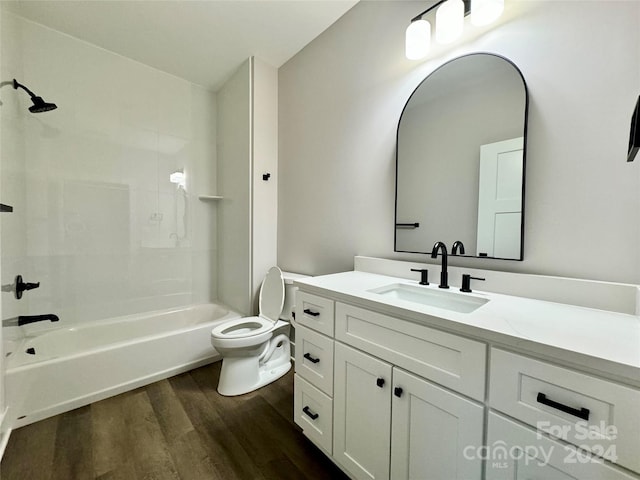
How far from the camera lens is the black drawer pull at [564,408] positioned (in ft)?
1.89

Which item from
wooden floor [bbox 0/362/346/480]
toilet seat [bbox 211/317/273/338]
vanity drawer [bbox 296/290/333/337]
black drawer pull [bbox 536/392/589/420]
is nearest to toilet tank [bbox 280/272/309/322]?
toilet seat [bbox 211/317/273/338]

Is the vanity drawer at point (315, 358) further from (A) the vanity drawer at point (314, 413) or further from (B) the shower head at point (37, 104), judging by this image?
(B) the shower head at point (37, 104)

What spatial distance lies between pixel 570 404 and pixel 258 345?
64.6 inches

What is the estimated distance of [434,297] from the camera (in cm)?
123

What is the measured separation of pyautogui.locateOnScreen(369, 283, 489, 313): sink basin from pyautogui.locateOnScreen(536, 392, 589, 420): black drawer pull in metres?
0.46

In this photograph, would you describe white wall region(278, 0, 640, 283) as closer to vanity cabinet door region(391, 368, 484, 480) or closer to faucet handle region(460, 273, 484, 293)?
faucet handle region(460, 273, 484, 293)

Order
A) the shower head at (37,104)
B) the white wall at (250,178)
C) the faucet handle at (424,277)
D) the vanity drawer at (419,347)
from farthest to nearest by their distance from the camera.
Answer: the white wall at (250,178) → the shower head at (37,104) → the faucet handle at (424,277) → the vanity drawer at (419,347)

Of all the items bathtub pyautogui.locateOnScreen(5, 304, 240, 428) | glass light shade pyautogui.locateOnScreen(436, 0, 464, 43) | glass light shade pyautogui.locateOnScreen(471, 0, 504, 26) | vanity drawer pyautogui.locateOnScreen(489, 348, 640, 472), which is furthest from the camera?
bathtub pyautogui.locateOnScreen(5, 304, 240, 428)

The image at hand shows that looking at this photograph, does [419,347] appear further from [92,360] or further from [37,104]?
[37,104]

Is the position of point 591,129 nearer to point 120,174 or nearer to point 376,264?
point 376,264

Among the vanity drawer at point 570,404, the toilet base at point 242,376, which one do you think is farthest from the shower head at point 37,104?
the vanity drawer at point 570,404

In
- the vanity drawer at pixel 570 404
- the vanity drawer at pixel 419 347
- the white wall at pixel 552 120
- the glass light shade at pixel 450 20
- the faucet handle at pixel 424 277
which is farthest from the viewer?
the faucet handle at pixel 424 277

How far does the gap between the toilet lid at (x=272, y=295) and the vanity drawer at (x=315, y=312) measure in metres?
0.76

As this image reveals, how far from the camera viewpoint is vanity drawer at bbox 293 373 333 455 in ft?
3.87
